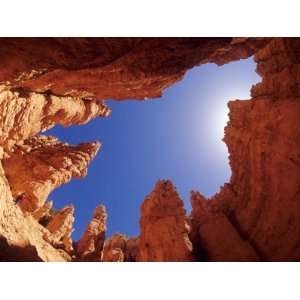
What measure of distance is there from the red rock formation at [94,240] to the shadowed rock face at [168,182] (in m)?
5.32

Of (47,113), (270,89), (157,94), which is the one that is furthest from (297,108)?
(47,113)

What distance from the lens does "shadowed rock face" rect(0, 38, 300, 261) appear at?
6.88 meters

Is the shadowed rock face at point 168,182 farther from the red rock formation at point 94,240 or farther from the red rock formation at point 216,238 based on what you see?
the red rock formation at point 94,240

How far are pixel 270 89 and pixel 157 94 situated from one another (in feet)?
19.1

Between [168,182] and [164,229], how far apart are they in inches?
133

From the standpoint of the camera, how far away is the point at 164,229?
12531 mm

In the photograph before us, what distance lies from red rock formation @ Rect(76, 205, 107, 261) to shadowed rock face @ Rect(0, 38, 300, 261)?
5318mm

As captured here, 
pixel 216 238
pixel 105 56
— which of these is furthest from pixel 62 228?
pixel 105 56

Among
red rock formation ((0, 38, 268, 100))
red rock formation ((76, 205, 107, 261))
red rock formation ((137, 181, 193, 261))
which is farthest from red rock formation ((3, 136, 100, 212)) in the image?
red rock formation ((0, 38, 268, 100))

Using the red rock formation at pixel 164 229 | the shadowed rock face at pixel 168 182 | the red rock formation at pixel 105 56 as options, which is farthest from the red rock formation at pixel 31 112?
the red rock formation at pixel 164 229

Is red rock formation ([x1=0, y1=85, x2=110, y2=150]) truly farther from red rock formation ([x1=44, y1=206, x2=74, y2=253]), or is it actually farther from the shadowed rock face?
red rock formation ([x1=44, y1=206, x2=74, y2=253])

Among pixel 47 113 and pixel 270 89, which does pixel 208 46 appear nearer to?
pixel 270 89

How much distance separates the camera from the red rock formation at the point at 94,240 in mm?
20250

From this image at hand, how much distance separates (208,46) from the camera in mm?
6930
